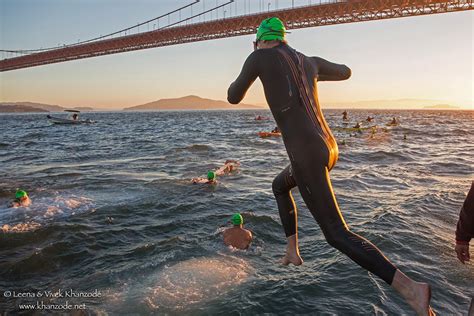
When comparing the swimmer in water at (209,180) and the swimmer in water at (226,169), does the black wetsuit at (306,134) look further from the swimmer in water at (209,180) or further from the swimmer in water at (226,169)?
the swimmer in water at (226,169)

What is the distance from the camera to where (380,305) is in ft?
14.3

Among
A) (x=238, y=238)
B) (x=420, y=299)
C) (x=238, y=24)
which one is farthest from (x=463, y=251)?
(x=238, y=24)

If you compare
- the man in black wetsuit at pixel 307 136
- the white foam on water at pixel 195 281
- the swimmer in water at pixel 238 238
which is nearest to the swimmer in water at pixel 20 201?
the white foam on water at pixel 195 281

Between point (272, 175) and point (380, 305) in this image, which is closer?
point (380, 305)

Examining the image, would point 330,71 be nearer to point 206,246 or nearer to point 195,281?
point 195,281

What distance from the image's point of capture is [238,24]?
46906 millimetres

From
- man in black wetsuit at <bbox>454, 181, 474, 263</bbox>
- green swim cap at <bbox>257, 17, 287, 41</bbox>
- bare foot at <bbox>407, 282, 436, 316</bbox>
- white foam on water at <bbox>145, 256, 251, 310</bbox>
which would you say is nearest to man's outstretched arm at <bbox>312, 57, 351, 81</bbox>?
green swim cap at <bbox>257, 17, 287, 41</bbox>

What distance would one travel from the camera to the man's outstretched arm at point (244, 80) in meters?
2.49

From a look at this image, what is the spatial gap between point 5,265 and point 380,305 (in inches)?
224

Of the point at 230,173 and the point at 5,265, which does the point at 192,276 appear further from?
the point at 230,173

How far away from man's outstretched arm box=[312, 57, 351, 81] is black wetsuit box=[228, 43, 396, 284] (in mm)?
141

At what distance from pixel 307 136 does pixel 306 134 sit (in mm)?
16

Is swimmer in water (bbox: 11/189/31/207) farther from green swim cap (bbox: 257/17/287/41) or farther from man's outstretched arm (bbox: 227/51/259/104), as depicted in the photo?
green swim cap (bbox: 257/17/287/41)

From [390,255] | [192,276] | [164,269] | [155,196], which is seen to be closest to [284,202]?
[192,276]
